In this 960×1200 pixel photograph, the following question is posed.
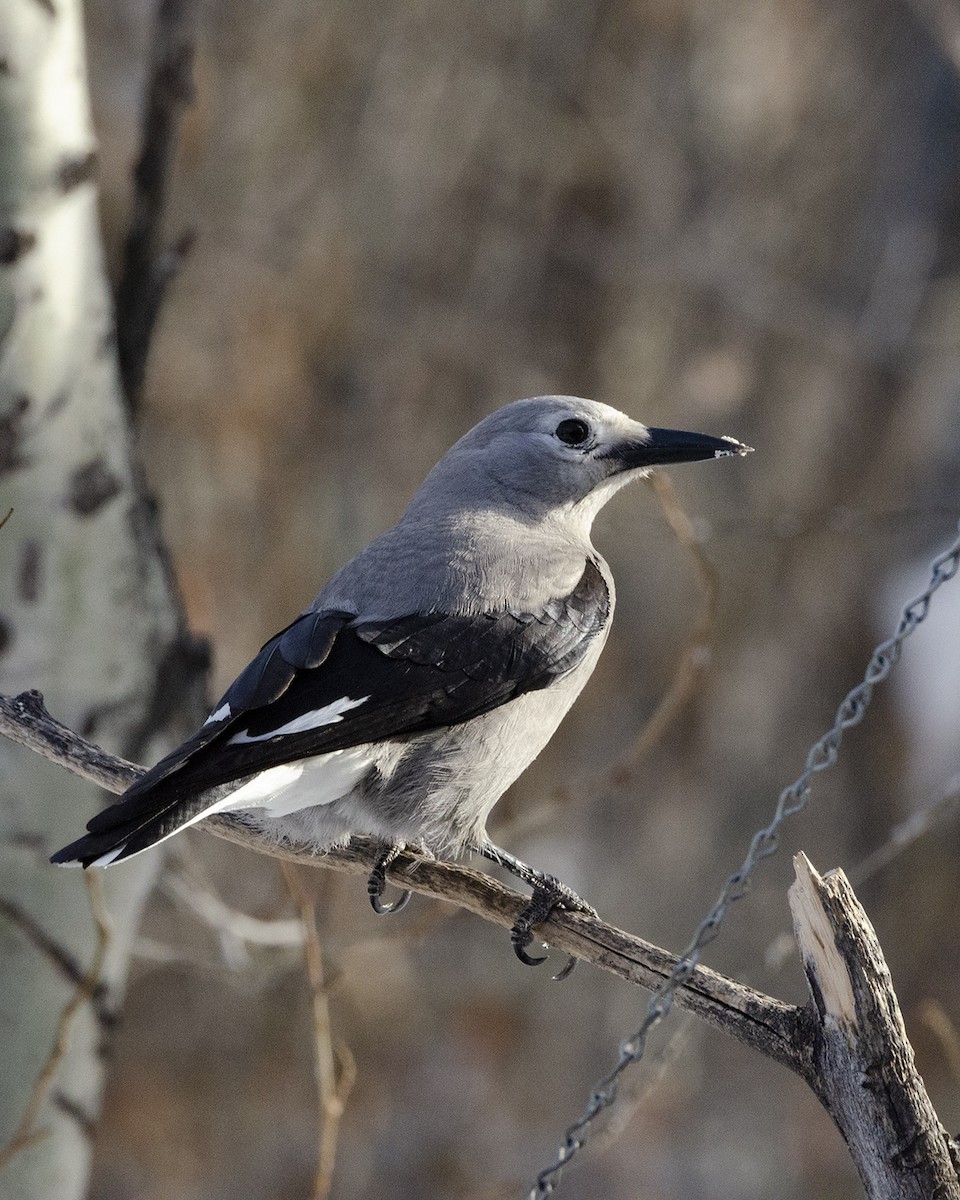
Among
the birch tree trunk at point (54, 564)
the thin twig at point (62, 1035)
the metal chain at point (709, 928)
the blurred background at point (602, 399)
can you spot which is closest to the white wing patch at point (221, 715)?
the thin twig at point (62, 1035)

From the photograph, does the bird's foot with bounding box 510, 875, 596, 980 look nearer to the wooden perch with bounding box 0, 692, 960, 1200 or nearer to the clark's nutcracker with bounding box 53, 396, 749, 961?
the clark's nutcracker with bounding box 53, 396, 749, 961

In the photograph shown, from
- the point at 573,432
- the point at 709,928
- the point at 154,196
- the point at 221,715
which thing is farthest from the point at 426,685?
the point at 154,196

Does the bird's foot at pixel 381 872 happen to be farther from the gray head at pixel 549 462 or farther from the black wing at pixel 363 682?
the gray head at pixel 549 462

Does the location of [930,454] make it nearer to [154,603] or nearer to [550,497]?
[550,497]

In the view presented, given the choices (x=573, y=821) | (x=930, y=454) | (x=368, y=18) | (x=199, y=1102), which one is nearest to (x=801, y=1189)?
(x=573, y=821)

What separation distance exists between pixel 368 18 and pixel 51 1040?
13.4 ft

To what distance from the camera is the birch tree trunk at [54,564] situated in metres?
2.19

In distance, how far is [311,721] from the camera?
6.15 ft

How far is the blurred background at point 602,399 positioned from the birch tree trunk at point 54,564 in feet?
9.32

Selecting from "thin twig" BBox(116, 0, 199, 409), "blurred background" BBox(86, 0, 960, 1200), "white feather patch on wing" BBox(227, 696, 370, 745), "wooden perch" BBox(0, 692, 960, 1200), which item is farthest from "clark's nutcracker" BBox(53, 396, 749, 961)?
"blurred background" BBox(86, 0, 960, 1200)

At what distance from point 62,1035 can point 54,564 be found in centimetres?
75

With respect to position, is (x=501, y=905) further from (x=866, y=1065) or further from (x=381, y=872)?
(x=866, y=1065)

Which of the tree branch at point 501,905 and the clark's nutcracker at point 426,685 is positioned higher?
the clark's nutcracker at point 426,685

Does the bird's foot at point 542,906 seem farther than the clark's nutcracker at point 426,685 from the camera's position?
Yes
